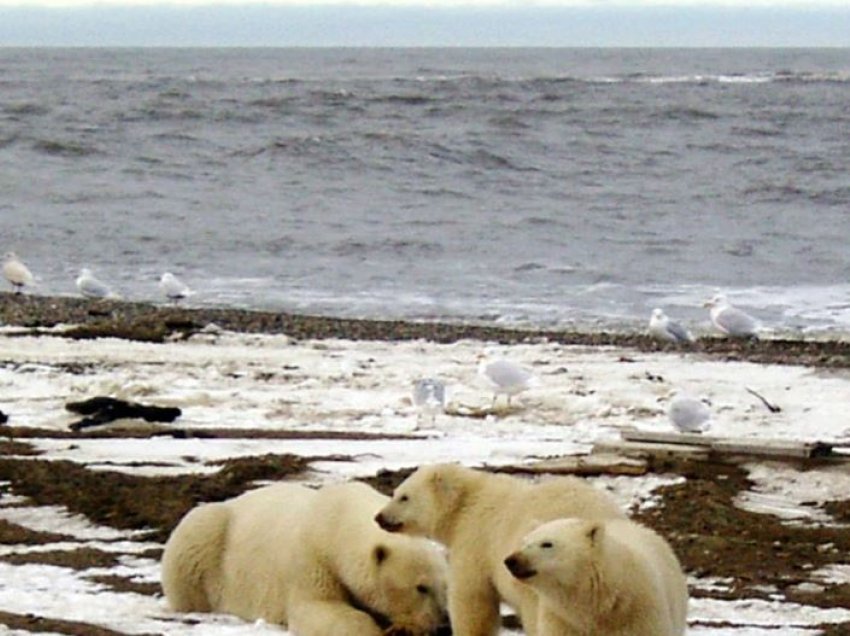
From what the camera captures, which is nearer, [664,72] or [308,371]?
[308,371]

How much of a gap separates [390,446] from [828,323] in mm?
13335

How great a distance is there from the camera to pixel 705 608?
7.04 m

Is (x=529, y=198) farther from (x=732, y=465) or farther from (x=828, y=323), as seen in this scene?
(x=732, y=465)

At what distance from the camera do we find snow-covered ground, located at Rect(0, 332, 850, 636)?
7.09 m

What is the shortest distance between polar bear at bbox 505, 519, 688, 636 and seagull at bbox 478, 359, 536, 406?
326 inches

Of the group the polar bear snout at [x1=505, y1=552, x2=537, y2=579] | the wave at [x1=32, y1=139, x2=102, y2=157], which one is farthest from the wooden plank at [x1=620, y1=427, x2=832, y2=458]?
the wave at [x1=32, y1=139, x2=102, y2=157]

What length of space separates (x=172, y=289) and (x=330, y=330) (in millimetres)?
4551

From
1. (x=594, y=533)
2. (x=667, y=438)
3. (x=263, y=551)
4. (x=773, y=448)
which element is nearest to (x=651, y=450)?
(x=667, y=438)

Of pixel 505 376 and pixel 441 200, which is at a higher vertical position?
pixel 505 376

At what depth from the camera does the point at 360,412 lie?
13727 mm

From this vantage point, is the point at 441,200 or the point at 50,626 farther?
the point at 441,200

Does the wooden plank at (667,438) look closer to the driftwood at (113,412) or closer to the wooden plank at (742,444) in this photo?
the wooden plank at (742,444)

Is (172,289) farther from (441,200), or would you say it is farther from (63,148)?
(63,148)

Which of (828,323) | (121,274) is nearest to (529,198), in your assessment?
(121,274)
